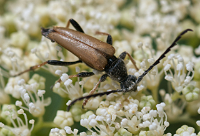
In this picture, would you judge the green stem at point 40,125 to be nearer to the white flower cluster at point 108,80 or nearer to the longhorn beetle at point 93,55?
the white flower cluster at point 108,80

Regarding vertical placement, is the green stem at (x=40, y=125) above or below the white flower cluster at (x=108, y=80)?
below

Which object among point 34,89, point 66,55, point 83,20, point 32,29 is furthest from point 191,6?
point 34,89

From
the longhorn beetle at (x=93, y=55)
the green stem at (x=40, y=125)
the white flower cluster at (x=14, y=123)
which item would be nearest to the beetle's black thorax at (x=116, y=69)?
the longhorn beetle at (x=93, y=55)

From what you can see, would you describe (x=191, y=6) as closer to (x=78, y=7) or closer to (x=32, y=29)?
(x=78, y=7)

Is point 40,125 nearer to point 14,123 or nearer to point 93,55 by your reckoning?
point 14,123

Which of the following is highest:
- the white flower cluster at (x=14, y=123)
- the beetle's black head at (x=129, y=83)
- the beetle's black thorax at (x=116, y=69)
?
the beetle's black thorax at (x=116, y=69)

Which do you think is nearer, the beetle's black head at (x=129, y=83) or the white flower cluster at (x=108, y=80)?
the white flower cluster at (x=108, y=80)

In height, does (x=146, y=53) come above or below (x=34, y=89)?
above
